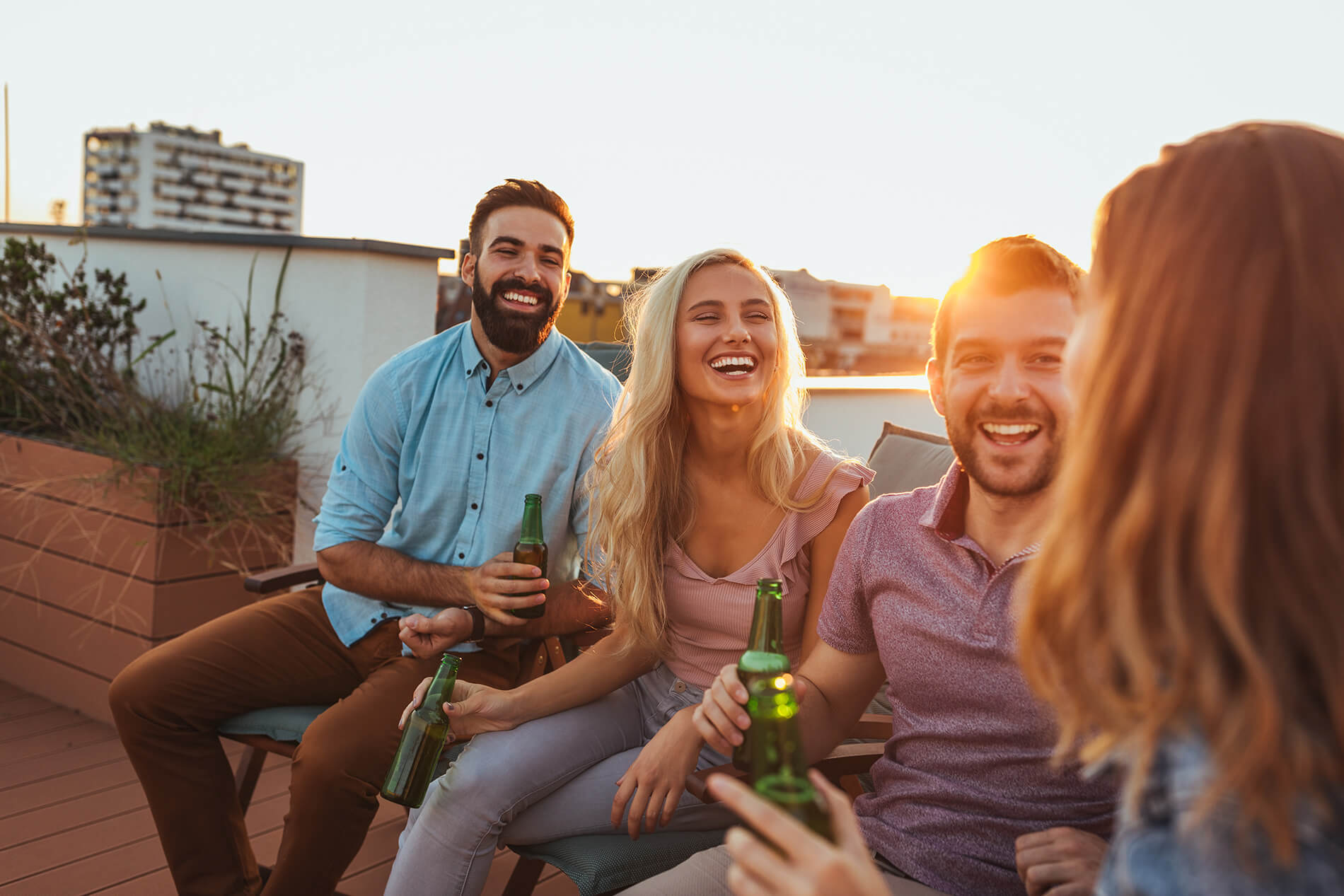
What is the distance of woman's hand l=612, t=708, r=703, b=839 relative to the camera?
1.65 metres

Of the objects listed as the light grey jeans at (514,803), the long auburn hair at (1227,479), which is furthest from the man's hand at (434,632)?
the long auburn hair at (1227,479)

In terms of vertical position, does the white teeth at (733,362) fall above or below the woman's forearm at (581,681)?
above

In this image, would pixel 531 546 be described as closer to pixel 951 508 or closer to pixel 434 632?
pixel 434 632

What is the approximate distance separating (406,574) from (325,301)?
166cm

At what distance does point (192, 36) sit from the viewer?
24.7 feet

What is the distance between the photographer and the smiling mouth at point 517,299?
2.63 metres

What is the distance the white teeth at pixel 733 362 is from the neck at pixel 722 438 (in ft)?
0.30

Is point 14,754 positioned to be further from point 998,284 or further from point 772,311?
point 998,284

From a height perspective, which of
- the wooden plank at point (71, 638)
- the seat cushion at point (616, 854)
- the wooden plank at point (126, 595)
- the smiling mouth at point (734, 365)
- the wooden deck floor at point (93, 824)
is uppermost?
the smiling mouth at point (734, 365)

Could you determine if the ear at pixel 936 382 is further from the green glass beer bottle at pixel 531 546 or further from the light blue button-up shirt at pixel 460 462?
the light blue button-up shirt at pixel 460 462

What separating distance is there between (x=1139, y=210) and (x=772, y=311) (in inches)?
57.1

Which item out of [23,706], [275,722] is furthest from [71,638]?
[275,722]

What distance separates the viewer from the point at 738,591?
6.36ft

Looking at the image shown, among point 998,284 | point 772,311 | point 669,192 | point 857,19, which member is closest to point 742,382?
point 772,311
